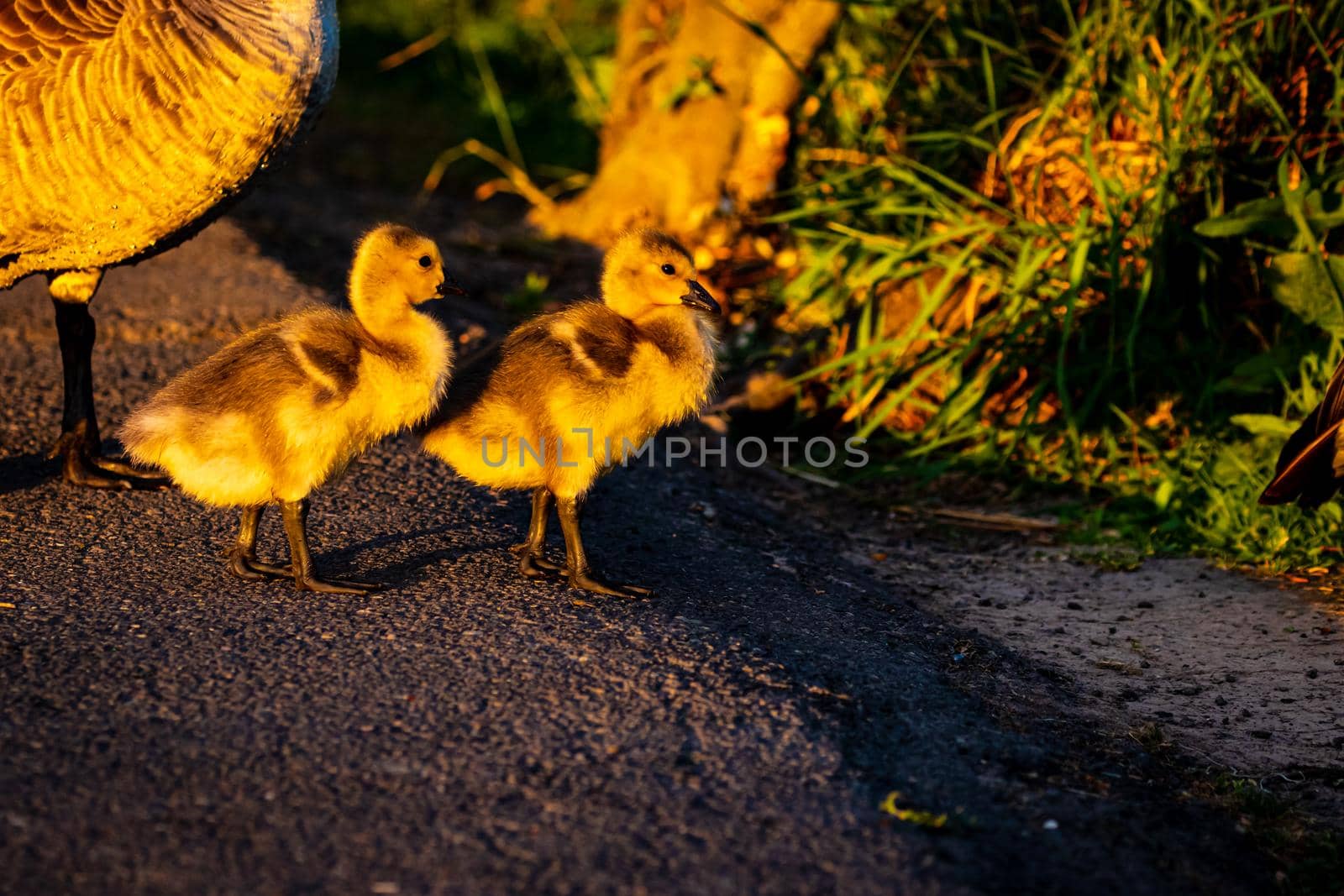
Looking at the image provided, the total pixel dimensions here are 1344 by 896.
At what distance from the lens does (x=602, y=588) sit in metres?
4.61

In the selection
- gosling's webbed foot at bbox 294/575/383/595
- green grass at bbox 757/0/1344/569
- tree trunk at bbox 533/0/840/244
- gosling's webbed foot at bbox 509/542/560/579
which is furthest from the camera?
tree trunk at bbox 533/0/840/244

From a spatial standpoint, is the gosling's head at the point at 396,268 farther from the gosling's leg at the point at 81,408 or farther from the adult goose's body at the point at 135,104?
the gosling's leg at the point at 81,408

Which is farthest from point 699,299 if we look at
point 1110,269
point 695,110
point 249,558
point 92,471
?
point 695,110

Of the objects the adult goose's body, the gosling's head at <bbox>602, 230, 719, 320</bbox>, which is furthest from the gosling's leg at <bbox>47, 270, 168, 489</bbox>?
the gosling's head at <bbox>602, 230, 719, 320</bbox>

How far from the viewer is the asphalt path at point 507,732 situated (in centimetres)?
314

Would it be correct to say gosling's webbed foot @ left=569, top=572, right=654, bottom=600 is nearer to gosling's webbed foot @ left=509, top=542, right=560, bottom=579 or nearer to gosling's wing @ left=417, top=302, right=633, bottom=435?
gosling's webbed foot @ left=509, top=542, right=560, bottom=579

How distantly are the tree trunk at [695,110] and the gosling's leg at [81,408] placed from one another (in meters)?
3.62

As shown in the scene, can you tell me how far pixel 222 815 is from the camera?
3.24 metres

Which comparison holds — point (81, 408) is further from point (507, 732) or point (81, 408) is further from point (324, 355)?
point (507, 732)

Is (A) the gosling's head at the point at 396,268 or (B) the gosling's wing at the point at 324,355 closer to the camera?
(B) the gosling's wing at the point at 324,355

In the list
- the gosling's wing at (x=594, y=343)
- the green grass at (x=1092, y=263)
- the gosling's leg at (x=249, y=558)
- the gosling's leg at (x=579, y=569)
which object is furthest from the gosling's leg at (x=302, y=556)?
the green grass at (x=1092, y=263)

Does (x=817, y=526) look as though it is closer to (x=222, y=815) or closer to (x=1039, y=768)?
(x=1039, y=768)

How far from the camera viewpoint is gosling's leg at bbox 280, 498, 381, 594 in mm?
4508

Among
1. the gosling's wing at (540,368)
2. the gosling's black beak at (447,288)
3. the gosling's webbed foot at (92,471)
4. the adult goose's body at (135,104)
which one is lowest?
the gosling's webbed foot at (92,471)
